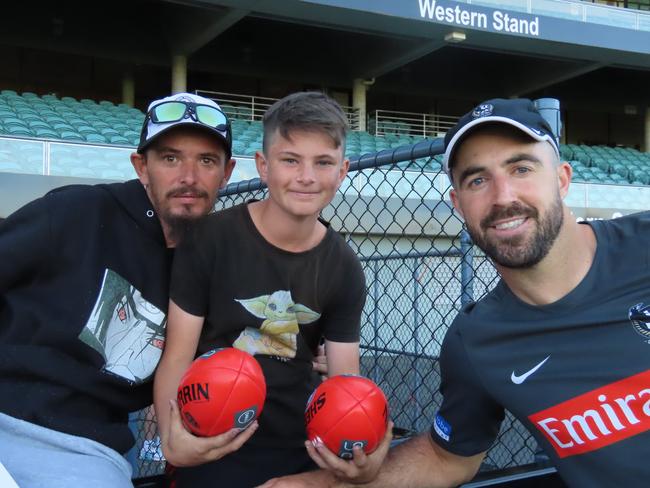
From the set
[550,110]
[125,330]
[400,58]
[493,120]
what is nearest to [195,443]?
[125,330]

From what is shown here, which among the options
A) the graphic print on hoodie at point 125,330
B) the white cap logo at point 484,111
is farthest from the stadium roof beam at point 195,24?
the white cap logo at point 484,111

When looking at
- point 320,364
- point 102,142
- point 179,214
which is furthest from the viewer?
point 102,142

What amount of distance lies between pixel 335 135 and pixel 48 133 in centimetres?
1148

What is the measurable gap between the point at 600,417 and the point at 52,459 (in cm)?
168

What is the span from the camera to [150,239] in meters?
2.40

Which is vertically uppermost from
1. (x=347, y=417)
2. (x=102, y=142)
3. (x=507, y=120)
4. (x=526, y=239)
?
(x=102, y=142)

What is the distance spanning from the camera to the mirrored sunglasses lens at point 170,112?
2416 millimetres

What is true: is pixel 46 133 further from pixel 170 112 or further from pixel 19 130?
pixel 170 112

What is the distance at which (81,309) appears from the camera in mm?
2178

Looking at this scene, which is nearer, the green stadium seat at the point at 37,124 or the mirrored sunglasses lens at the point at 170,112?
the mirrored sunglasses lens at the point at 170,112

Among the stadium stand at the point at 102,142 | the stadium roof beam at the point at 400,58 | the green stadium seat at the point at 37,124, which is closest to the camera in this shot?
the stadium stand at the point at 102,142

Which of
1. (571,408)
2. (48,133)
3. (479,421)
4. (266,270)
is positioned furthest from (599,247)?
(48,133)

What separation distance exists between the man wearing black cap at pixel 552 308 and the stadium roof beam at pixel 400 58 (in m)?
17.5

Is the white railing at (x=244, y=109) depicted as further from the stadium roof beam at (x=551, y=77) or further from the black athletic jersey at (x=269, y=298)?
→ the black athletic jersey at (x=269, y=298)
